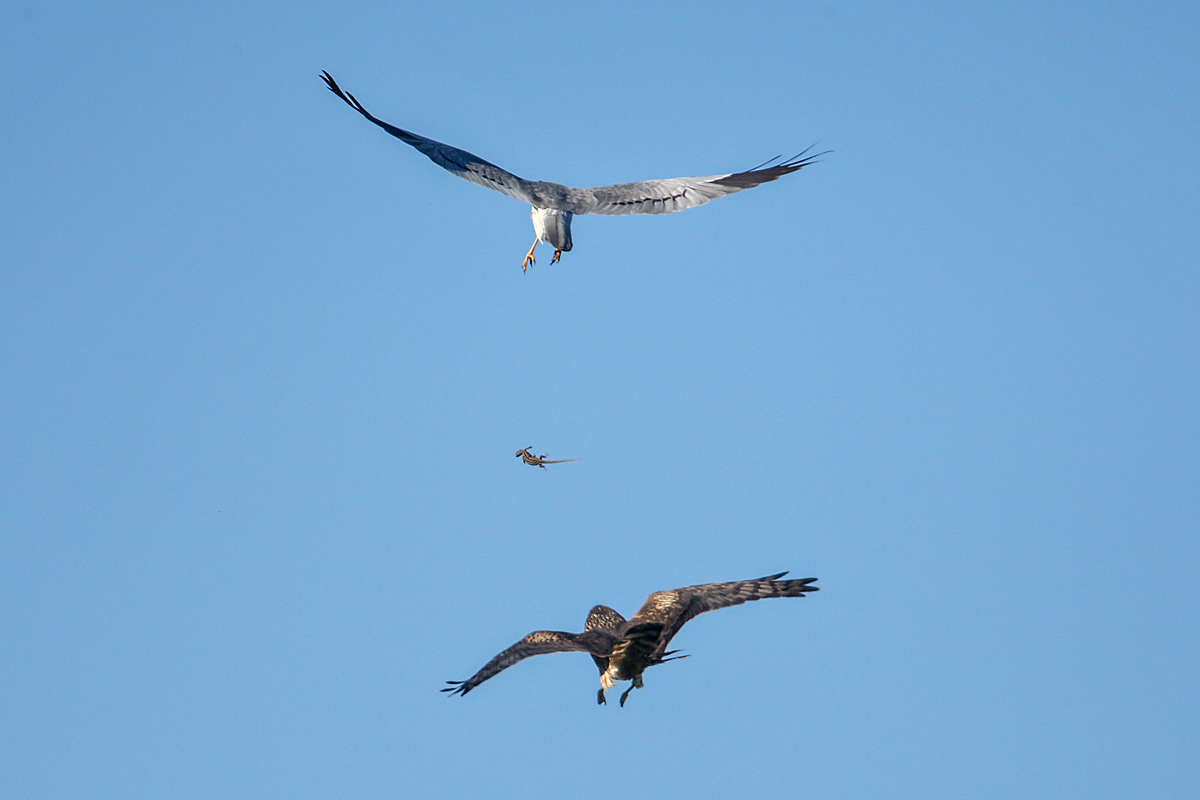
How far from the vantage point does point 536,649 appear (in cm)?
2470

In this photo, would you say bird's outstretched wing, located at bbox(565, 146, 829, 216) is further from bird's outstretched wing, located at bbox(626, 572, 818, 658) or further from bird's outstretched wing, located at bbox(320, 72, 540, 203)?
bird's outstretched wing, located at bbox(626, 572, 818, 658)

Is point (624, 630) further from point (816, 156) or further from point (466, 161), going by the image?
point (816, 156)

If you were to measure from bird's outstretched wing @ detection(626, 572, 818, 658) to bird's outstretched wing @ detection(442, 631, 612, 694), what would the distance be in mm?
857

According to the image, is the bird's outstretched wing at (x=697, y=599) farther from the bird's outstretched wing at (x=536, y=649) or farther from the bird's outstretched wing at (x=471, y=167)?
the bird's outstretched wing at (x=471, y=167)

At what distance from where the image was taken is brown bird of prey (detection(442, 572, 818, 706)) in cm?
2473

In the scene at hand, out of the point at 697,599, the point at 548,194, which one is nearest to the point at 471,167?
the point at 548,194

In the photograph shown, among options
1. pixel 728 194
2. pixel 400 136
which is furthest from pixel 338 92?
pixel 728 194

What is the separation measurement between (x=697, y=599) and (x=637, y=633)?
2705mm

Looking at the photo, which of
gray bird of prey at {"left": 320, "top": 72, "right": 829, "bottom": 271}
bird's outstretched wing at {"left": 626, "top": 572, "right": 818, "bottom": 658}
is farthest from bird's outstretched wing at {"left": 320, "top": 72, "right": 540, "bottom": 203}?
bird's outstretched wing at {"left": 626, "top": 572, "right": 818, "bottom": 658}

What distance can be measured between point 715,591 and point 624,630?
9.78 feet

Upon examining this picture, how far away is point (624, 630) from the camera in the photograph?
88.3 feet

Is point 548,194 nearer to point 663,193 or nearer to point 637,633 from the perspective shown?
point 663,193

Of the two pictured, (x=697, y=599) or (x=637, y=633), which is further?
(x=697, y=599)

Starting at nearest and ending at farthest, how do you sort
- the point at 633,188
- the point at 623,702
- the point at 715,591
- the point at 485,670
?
the point at 485,670, the point at 623,702, the point at 715,591, the point at 633,188
